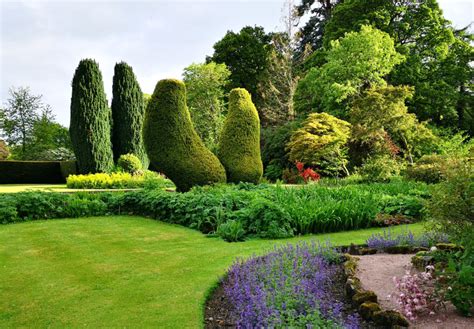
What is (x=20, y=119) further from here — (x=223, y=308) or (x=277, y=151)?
(x=223, y=308)

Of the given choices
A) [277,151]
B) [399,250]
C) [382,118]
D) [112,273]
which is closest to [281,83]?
[277,151]

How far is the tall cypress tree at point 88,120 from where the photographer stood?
18.8 meters

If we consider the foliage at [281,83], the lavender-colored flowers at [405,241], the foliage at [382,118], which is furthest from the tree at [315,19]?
the lavender-colored flowers at [405,241]

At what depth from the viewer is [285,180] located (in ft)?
61.2

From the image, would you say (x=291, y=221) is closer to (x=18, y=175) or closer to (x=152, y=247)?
(x=152, y=247)

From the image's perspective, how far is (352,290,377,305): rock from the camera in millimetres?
3410

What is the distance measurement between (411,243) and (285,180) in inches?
523

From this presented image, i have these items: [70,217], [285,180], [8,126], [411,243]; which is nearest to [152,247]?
[411,243]

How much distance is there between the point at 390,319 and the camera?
308 centimetres

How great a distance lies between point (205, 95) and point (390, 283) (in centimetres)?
2694

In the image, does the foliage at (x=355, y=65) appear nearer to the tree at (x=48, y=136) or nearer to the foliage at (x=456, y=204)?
the foliage at (x=456, y=204)

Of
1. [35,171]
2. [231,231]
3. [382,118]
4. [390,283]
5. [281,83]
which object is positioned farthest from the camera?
[281,83]

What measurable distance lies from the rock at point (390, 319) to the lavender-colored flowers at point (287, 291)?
18 cm

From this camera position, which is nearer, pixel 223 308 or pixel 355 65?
pixel 223 308
